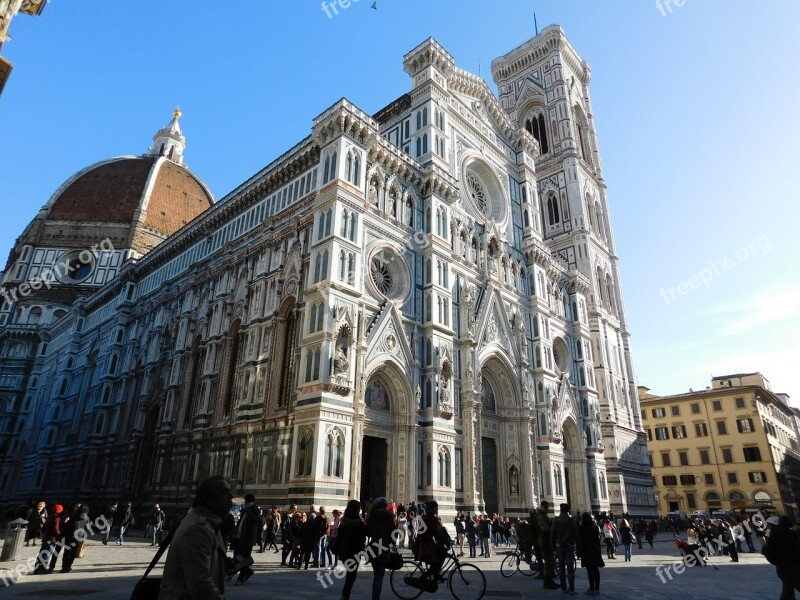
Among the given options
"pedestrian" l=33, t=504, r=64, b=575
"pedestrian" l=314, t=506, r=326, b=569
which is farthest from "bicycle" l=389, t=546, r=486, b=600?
"pedestrian" l=33, t=504, r=64, b=575

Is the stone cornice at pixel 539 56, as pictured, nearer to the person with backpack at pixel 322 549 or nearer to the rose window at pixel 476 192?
the rose window at pixel 476 192

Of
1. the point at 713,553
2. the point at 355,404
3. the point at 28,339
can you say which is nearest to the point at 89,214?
the point at 28,339

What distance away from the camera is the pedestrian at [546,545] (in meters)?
10.4

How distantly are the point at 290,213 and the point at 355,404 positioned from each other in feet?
35.5

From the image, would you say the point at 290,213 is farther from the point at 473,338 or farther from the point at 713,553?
the point at 713,553

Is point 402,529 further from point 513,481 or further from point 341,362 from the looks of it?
point 513,481

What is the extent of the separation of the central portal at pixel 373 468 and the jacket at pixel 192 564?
1906 centimetres

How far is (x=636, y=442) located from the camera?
4175cm

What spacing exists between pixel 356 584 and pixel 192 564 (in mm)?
8408

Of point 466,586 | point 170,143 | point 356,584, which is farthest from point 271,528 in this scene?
point 170,143

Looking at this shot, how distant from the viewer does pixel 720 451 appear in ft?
176

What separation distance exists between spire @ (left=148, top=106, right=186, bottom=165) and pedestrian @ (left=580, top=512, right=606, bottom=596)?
273 ft

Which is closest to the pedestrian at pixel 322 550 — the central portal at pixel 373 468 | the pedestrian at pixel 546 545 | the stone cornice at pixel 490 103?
the pedestrian at pixel 546 545

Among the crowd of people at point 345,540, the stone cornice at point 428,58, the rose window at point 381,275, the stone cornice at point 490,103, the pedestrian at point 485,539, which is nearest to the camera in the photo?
the crowd of people at point 345,540
